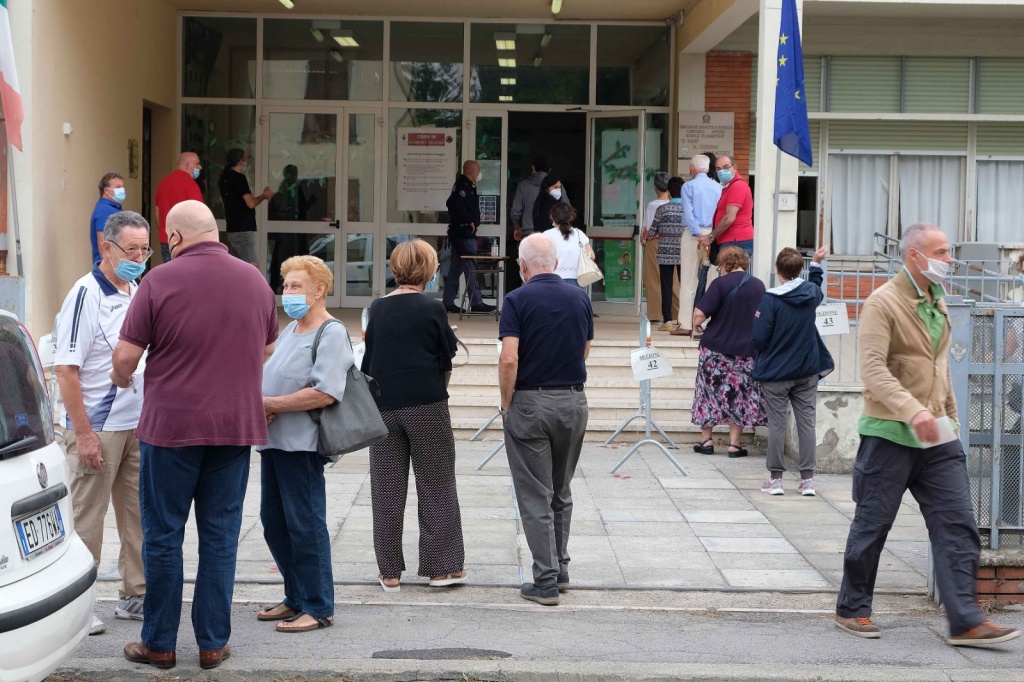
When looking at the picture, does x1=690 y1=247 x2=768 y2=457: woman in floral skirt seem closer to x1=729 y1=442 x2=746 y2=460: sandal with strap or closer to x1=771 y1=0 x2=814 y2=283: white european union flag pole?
x1=729 y1=442 x2=746 y2=460: sandal with strap

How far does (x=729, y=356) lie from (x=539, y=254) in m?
4.13

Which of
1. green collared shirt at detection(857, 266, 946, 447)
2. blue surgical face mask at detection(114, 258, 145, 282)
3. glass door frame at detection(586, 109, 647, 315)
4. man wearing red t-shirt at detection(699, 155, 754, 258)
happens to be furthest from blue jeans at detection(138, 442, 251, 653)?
→ glass door frame at detection(586, 109, 647, 315)

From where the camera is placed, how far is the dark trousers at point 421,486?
19.7 ft

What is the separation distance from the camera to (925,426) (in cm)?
502

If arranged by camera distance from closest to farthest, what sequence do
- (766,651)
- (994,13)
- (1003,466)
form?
(766,651)
(1003,466)
(994,13)

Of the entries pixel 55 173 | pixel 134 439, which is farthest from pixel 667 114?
pixel 134 439

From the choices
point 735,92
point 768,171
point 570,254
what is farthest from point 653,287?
point 768,171

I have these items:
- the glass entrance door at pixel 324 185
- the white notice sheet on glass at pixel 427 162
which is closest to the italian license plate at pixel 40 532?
the glass entrance door at pixel 324 185

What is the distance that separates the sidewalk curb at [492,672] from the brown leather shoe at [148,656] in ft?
0.11

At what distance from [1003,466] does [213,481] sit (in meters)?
3.84

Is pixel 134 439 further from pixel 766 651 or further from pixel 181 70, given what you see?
pixel 181 70

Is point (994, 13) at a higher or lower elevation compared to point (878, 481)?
higher

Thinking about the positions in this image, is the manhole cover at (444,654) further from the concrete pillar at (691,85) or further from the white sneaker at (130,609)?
the concrete pillar at (691,85)

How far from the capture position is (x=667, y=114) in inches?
631
